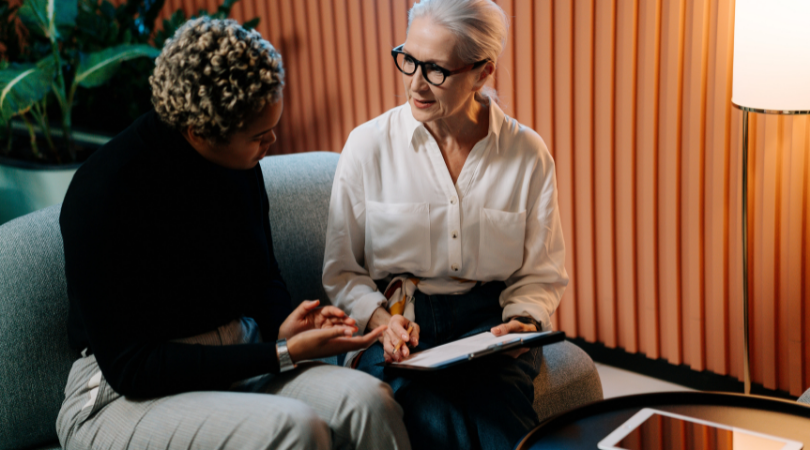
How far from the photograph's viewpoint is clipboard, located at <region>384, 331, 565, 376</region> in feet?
4.64

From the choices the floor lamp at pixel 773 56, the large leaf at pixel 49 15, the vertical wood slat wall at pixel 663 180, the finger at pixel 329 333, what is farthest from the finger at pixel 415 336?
the large leaf at pixel 49 15

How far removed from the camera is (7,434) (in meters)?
1.59

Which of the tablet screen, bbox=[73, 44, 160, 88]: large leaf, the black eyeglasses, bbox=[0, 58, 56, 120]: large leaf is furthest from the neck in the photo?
bbox=[0, 58, 56, 120]: large leaf

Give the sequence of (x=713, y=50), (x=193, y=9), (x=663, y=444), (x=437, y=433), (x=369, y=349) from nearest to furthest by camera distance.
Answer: (x=663, y=444) → (x=437, y=433) → (x=369, y=349) → (x=713, y=50) → (x=193, y=9)

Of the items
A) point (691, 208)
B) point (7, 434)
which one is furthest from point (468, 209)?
point (7, 434)

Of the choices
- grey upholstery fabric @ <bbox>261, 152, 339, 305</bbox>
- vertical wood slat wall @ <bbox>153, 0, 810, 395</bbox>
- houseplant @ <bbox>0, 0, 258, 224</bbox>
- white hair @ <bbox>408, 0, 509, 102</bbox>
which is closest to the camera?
white hair @ <bbox>408, 0, 509, 102</bbox>

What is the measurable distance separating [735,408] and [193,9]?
374 centimetres

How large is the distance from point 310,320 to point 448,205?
0.49 m

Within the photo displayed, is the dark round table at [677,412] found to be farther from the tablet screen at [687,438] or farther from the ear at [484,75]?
the ear at [484,75]

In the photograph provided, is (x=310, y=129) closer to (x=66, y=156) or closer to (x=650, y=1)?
(x=66, y=156)

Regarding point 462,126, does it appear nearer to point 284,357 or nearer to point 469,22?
point 469,22

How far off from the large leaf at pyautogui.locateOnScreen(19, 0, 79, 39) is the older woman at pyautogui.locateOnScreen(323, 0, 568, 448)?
7.02ft

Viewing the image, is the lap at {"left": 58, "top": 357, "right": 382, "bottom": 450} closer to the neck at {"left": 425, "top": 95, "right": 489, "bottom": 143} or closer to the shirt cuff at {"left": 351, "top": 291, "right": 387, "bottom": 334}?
the shirt cuff at {"left": 351, "top": 291, "right": 387, "bottom": 334}

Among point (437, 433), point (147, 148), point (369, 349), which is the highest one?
point (147, 148)
